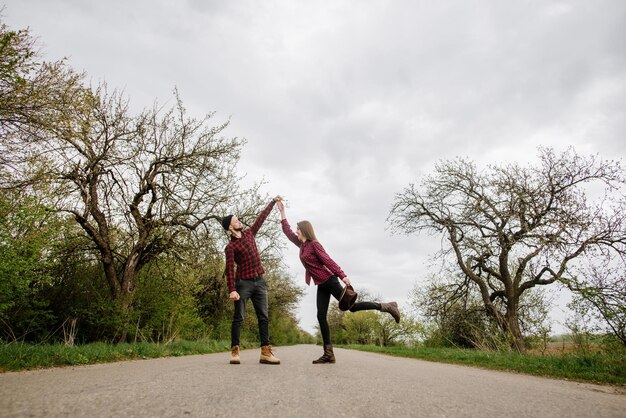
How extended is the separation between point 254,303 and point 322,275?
3.94 ft

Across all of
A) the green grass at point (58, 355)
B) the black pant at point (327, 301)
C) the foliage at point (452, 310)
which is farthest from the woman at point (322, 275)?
the foliage at point (452, 310)

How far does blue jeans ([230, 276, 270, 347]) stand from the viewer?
5188mm

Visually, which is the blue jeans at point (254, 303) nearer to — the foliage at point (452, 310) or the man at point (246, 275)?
the man at point (246, 275)

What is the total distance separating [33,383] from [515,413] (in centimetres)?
390

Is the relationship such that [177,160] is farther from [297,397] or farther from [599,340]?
[599,340]

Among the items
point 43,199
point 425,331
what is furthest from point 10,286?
point 425,331

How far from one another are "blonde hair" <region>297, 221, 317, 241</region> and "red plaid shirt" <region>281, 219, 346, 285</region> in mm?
79

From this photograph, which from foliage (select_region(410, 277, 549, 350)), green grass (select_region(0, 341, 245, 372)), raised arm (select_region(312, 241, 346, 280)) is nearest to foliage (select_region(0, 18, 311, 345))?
green grass (select_region(0, 341, 245, 372))

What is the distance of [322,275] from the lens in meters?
5.48

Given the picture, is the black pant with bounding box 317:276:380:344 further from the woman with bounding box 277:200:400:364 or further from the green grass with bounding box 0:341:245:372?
the green grass with bounding box 0:341:245:372

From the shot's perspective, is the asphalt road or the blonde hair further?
the blonde hair

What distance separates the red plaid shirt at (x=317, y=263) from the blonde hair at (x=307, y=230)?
79mm

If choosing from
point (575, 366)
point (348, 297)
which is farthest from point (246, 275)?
point (575, 366)

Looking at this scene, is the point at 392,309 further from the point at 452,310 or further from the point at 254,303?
the point at 452,310
